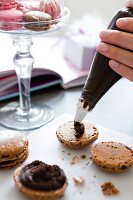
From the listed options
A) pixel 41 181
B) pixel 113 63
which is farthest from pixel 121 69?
pixel 41 181

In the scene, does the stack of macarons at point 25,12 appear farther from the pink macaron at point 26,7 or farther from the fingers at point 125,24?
the fingers at point 125,24

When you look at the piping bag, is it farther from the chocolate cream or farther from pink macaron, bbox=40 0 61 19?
pink macaron, bbox=40 0 61 19

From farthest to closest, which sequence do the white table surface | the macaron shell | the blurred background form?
the blurred background < the white table surface < the macaron shell

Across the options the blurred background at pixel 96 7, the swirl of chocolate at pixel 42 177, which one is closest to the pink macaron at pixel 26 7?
the swirl of chocolate at pixel 42 177

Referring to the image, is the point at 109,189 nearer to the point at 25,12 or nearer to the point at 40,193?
the point at 40,193

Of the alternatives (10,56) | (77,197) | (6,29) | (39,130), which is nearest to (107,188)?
(77,197)

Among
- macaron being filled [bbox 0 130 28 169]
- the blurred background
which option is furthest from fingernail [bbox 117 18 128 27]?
the blurred background
